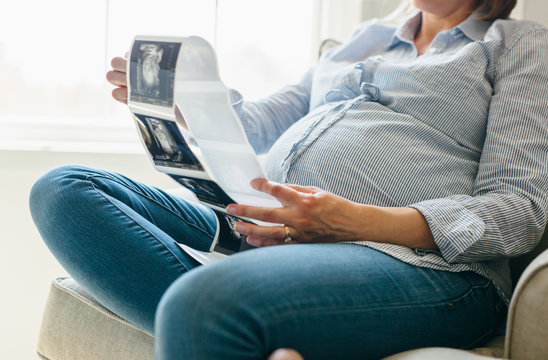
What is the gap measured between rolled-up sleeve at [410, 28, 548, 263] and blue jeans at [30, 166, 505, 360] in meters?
0.06

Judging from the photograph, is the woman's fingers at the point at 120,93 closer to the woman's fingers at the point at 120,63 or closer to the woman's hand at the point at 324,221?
the woman's fingers at the point at 120,63

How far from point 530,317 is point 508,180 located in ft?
0.98

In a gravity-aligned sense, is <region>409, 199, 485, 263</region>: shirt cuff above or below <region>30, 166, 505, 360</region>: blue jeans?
above

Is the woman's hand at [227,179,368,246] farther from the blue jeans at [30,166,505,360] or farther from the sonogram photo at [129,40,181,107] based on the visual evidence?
the sonogram photo at [129,40,181,107]

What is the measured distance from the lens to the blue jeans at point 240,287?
0.67m

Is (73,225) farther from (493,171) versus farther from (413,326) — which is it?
(493,171)

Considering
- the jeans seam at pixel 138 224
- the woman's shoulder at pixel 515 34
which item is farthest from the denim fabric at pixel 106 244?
the woman's shoulder at pixel 515 34

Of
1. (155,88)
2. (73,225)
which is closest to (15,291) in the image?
(73,225)

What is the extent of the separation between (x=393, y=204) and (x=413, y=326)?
0.28 m

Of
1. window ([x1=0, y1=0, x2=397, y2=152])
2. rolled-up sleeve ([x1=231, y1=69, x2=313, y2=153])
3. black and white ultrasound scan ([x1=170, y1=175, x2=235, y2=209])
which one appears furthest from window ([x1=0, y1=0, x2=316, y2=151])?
black and white ultrasound scan ([x1=170, y1=175, x2=235, y2=209])

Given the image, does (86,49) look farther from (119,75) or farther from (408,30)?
(408,30)

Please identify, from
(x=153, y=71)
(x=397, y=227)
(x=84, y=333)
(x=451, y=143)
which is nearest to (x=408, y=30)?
(x=451, y=143)

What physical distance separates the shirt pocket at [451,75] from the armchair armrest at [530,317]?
0.44 metres

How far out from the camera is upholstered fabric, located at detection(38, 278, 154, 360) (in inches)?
39.3
